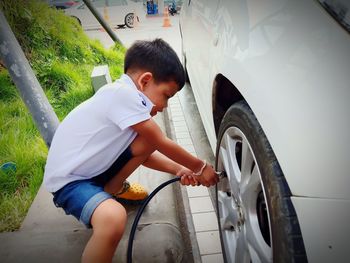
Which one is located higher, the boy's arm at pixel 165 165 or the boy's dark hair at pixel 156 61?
the boy's dark hair at pixel 156 61

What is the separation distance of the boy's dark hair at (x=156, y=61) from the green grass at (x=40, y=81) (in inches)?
48.8

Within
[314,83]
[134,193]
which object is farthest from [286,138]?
[134,193]

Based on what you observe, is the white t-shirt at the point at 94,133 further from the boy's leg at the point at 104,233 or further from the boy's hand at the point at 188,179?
the boy's hand at the point at 188,179

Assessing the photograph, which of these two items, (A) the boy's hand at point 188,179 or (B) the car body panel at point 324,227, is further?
(A) the boy's hand at point 188,179

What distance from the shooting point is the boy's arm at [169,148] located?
54.3 inches

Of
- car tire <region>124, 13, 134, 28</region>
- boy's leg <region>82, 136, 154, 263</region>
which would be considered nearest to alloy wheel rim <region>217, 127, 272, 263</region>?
boy's leg <region>82, 136, 154, 263</region>

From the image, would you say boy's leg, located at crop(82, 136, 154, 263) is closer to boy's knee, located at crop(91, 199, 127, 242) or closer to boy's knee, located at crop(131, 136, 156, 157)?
boy's knee, located at crop(91, 199, 127, 242)

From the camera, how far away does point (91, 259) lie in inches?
48.1

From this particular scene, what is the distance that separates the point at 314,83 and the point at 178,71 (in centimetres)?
84

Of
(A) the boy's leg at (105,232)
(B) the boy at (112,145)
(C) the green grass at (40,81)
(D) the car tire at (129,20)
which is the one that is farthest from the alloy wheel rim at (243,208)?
(D) the car tire at (129,20)

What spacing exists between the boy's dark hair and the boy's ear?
34 millimetres

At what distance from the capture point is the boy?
1298 mm

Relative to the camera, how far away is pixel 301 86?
2.64 feet

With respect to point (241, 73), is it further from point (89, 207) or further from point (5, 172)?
point (5, 172)
